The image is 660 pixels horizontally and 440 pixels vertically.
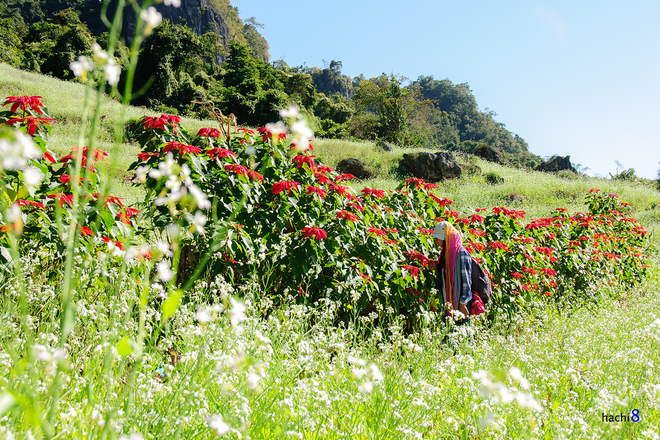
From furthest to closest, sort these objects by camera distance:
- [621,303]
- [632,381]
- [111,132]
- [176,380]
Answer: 1. [111,132]
2. [621,303]
3. [632,381]
4. [176,380]

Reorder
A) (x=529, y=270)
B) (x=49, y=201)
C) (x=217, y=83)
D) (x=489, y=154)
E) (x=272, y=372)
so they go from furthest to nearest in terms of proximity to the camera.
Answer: (x=217, y=83) → (x=489, y=154) → (x=529, y=270) → (x=49, y=201) → (x=272, y=372)

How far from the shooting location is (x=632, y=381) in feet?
7.89

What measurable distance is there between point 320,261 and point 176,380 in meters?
1.68

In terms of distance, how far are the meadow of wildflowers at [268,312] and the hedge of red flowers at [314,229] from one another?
0.02 metres

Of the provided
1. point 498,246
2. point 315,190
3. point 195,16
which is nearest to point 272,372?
point 315,190

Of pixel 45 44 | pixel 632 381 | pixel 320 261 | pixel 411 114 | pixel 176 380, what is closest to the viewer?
pixel 176 380

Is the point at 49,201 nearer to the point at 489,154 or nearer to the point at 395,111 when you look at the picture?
the point at 489,154

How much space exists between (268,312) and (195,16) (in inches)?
3419

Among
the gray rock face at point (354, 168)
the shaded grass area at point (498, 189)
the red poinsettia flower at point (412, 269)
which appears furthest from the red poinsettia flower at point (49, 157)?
the gray rock face at point (354, 168)

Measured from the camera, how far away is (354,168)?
16516 millimetres

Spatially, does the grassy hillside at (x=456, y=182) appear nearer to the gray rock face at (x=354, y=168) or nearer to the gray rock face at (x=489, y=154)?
the gray rock face at (x=354, y=168)

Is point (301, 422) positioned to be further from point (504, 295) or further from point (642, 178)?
point (642, 178)

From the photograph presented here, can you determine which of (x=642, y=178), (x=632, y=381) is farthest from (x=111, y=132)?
(x=642, y=178)

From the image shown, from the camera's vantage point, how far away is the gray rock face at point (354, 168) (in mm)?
16438
